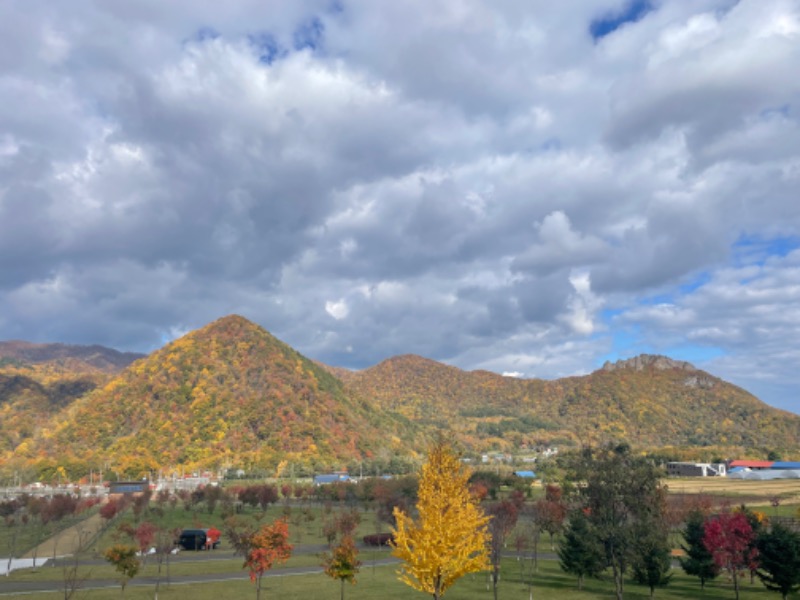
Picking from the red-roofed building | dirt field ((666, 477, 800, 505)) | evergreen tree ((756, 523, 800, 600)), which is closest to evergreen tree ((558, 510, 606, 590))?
evergreen tree ((756, 523, 800, 600))

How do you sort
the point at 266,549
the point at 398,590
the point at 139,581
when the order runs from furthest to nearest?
the point at 139,581 < the point at 398,590 < the point at 266,549

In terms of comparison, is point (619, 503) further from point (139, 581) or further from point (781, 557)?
point (139, 581)

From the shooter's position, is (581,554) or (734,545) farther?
(581,554)

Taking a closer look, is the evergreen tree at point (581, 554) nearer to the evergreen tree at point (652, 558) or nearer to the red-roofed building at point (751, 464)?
the evergreen tree at point (652, 558)

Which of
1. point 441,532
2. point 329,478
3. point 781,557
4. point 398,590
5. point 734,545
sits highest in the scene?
point 441,532

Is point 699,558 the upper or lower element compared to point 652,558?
lower

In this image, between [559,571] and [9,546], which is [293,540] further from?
[559,571]

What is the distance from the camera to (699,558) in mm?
43406

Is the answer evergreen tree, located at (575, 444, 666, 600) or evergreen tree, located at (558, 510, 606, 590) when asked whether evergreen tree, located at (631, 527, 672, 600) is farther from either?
evergreen tree, located at (558, 510, 606, 590)

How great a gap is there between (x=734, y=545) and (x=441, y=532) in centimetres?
2539

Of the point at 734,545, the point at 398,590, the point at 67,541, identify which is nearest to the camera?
the point at 734,545

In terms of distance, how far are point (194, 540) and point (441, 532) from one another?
53.2 meters

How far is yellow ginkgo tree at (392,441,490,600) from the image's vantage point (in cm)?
2388

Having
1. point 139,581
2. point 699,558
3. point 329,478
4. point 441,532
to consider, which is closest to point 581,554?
point 699,558
